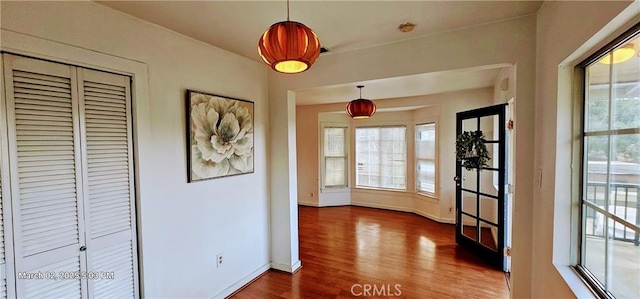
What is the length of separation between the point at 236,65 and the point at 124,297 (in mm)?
2165

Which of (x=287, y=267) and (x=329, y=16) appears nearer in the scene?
(x=329, y=16)

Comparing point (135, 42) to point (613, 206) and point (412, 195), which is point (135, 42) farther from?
point (412, 195)

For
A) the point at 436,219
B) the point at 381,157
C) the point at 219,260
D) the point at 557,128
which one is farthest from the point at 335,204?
the point at 557,128

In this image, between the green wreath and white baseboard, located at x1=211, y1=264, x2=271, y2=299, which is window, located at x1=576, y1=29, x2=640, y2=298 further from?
white baseboard, located at x1=211, y1=264, x2=271, y2=299

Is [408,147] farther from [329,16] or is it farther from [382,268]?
[329,16]

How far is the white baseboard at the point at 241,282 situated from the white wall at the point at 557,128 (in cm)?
254

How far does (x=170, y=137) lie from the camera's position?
7.39 feet

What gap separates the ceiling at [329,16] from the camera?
1.84m

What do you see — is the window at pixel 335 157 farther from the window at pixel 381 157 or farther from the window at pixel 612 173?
the window at pixel 612 173

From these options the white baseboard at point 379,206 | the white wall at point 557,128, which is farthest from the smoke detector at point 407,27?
the white baseboard at point 379,206

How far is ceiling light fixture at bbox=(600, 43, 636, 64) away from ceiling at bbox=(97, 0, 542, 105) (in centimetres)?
74

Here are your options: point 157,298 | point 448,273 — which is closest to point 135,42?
point 157,298

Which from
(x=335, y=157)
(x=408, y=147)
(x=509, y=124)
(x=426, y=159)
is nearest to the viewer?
(x=509, y=124)

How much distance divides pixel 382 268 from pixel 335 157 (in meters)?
3.51
